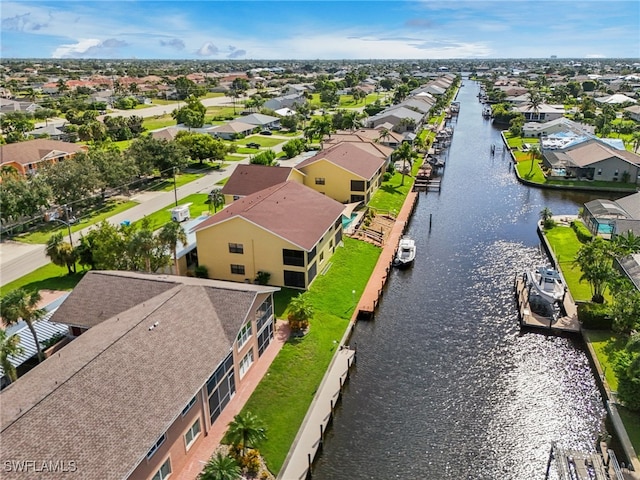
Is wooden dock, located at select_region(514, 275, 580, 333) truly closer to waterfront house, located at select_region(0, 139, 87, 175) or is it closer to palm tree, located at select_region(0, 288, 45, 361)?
palm tree, located at select_region(0, 288, 45, 361)

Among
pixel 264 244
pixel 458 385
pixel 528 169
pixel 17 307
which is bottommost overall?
pixel 458 385

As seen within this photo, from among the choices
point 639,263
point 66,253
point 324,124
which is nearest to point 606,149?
point 639,263

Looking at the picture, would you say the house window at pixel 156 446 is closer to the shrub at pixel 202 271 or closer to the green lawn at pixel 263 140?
the shrub at pixel 202 271

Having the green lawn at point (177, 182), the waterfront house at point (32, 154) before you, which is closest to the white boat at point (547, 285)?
the green lawn at point (177, 182)

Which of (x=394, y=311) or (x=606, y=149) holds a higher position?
(x=606, y=149)

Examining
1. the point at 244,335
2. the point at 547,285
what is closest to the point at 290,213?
the point at 244,335

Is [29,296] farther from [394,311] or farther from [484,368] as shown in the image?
[484,368]

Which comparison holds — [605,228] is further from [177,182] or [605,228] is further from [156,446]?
[177,182]
